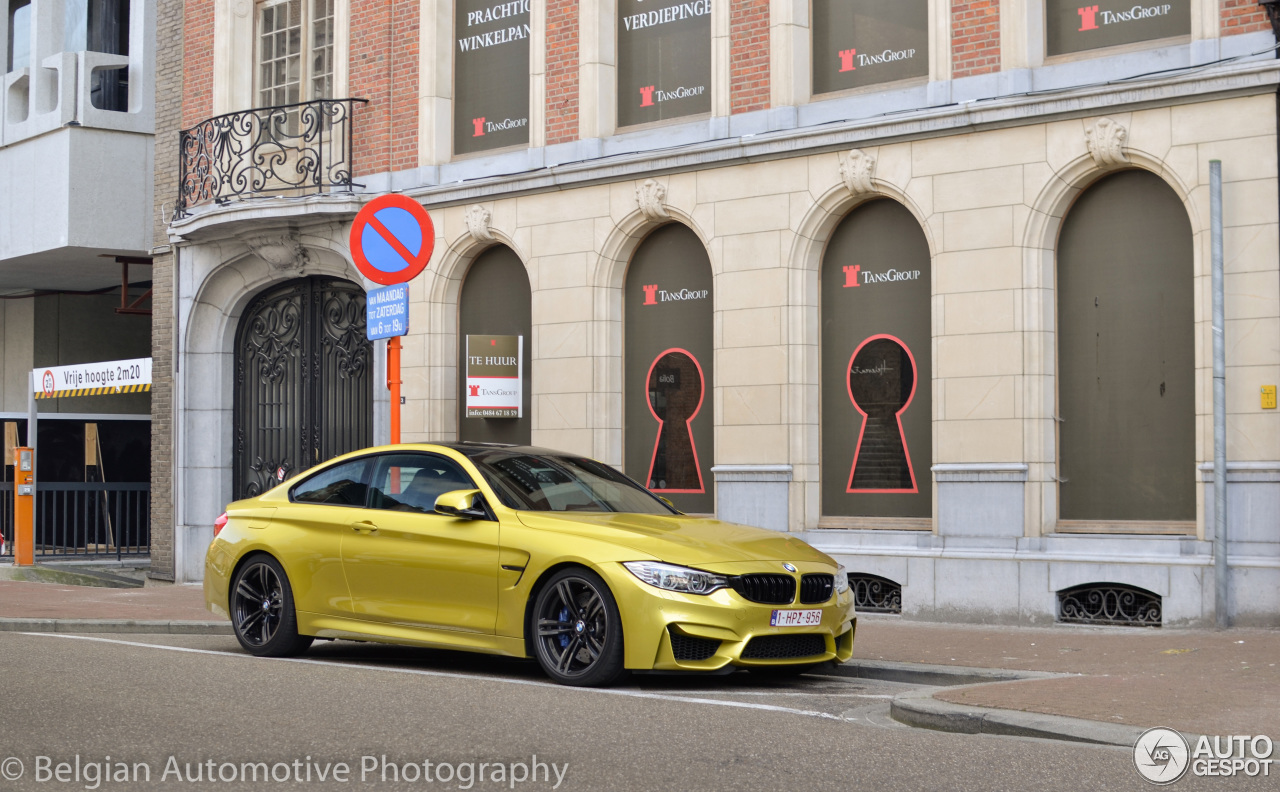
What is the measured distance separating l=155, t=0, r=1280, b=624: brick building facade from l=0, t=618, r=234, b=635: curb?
4.95 meters

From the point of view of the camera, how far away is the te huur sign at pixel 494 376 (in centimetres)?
1684

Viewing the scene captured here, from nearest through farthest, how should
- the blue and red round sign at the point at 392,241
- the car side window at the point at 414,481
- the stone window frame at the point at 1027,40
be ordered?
the car side window at the point at 414,481 < the blue and red round sign at the point at 392,241 < the stone window frame at the point at 1027,40

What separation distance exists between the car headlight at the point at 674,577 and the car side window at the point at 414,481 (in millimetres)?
1557

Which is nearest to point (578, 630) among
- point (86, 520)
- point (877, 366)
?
point (877, 366)

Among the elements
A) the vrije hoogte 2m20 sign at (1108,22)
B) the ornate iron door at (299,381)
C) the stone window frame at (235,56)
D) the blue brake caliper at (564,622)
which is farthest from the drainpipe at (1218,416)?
the stone window frame at (235,56)

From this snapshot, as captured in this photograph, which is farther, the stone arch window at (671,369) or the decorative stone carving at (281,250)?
the decorative stone carving at (281,250)

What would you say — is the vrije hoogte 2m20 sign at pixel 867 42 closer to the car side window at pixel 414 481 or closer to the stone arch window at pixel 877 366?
the stone arch window at pixel 877 366

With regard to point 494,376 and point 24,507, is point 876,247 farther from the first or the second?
point 24,507

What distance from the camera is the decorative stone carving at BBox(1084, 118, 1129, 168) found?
1303 cm

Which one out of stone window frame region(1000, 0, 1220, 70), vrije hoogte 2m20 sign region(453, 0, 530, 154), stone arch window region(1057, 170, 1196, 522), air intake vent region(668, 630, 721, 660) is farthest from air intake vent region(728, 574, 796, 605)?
vrije hoogte 2m20 sign region(453, 0, 530, 154)

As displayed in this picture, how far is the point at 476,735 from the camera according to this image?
7.00m

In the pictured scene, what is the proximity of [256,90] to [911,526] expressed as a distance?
10705 mm

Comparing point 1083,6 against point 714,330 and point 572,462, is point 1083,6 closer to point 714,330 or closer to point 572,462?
point 714,330

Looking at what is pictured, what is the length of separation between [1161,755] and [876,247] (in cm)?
855
